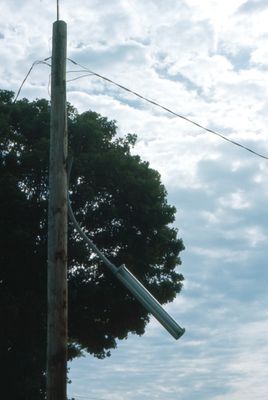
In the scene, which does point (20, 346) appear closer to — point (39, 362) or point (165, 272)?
point (39, 362)

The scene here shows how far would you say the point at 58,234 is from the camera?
8.58m

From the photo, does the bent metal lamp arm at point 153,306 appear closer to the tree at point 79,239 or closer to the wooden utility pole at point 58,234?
the wooden utility pole at point 58,234

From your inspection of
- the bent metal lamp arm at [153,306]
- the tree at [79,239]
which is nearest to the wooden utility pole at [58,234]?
the bent metal lamp arm at [153,306]

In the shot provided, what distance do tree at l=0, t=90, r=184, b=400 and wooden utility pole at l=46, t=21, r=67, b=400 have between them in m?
18.2

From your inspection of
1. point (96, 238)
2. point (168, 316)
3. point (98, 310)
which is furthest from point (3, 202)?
point (168, 316)

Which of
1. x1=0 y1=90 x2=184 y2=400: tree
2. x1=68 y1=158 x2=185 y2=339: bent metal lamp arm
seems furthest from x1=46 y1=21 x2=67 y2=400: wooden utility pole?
x1=0 y1=90 x2=184 y2=400: tree

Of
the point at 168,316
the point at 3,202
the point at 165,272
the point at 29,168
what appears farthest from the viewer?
the point at 165,272

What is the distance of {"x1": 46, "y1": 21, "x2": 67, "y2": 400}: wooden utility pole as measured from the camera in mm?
8062

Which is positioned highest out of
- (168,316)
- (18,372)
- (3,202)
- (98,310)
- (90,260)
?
(3,202)

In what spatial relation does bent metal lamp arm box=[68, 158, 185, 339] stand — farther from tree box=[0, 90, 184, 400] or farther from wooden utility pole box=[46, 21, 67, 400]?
tree box=[0, 90, 184, 400]

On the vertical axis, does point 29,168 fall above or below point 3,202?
above

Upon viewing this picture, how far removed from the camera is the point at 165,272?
105 feet

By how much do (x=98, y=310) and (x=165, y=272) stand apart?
4470mm

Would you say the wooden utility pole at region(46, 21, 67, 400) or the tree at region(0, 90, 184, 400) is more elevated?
the tree at region(0, 90, 184, 400)
